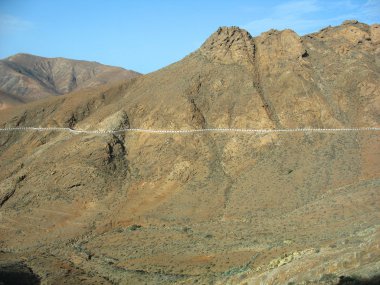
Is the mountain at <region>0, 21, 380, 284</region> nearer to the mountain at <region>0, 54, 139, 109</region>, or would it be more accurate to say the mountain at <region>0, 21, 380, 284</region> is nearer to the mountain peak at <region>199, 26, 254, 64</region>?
the mountain peak at <region>199, 26, 254, 64</region>

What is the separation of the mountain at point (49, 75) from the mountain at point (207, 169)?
9758 cm

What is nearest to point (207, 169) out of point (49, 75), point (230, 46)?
point (230, 46)

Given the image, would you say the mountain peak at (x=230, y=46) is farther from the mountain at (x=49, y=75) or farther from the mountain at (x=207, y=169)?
the mountain at (x=49, y=75)

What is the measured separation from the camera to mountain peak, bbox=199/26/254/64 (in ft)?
148

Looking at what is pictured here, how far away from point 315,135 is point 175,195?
39.7 ft

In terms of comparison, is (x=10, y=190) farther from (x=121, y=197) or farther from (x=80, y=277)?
(x=80, y=277)

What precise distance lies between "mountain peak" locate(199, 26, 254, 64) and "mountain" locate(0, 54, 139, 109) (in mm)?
98538

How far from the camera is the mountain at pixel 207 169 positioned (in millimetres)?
27438

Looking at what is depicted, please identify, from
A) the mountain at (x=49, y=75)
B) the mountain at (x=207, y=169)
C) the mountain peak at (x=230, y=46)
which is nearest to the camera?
the mountain at (x=207, y=169)

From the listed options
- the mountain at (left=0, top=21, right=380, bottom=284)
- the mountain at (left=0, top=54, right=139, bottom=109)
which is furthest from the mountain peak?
the mountain at (left=0, top=54, right=139, bottom=109)

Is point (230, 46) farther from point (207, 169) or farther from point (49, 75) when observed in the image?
point (49, 75)

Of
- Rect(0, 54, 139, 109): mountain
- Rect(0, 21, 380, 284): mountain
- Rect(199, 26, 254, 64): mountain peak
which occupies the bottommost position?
Answer: Rect(0, 21, 380, 284): mountain

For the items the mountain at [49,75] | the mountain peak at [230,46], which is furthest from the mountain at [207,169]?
the mountain at [49,75]

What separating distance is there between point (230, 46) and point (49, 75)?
456 feet
